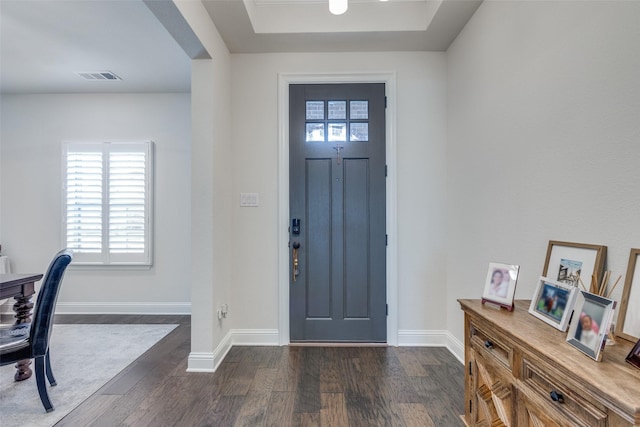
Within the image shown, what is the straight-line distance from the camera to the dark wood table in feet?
6.95

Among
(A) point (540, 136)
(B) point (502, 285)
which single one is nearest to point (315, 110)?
(A) point (540, 136)

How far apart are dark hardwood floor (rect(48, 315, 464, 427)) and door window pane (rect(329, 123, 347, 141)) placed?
6.44 feet

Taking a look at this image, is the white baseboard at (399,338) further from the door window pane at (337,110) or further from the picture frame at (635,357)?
the door window pane at (337,110)

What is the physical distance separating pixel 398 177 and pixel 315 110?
1019 millimetres

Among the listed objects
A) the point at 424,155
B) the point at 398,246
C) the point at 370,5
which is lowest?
the point at 398,246

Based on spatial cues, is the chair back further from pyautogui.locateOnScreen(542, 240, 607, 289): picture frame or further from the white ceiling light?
pyautogui.locateOnScreen(542, 240, 607, 289): picture frame

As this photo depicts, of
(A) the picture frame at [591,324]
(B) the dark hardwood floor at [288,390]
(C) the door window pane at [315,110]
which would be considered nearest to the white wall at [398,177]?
(C) the door window pane at [315,110]

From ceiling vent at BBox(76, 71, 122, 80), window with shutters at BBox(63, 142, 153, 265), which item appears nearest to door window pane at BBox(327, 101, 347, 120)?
window with shutters at BBox(63, 142, 153, 265)

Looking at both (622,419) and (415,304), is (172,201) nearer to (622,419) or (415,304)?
(415,304)

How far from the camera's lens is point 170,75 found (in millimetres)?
3455

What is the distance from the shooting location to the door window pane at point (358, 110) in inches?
115

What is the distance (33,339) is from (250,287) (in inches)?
59.5

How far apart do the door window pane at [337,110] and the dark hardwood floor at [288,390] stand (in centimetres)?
217

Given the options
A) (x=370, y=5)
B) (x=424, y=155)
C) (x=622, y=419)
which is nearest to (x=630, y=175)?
(x=622, y=419)
